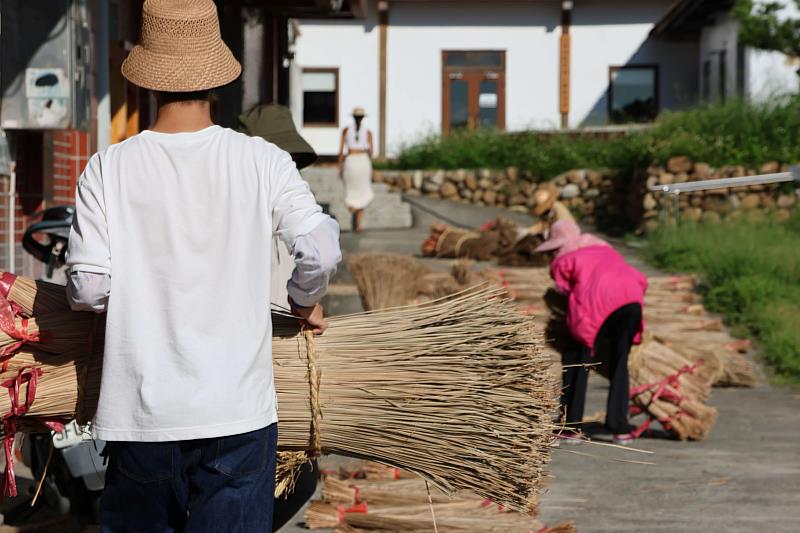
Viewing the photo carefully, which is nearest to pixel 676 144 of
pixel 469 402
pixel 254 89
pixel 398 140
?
pixel 254 89

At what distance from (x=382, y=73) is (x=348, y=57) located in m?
0.76

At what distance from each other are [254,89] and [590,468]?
7.82 meters

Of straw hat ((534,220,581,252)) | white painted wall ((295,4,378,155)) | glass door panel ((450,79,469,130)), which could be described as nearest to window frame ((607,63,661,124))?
glass door panel ((450,79,469,130))

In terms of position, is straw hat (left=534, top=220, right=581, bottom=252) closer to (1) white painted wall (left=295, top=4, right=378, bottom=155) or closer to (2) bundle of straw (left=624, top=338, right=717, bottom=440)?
(2) bundle of straw (left=624, top=338, right=717, bottom=440)

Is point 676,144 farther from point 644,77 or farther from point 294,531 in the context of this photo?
point 294,531

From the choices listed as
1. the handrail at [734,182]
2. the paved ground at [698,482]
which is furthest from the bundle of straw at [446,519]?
the handrail at [734,182]

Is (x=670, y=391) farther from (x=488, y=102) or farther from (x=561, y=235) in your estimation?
(x=488, y=102)

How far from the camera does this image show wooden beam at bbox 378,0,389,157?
25.8 m

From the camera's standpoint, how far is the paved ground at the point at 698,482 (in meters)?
5.57

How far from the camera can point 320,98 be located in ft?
87.0

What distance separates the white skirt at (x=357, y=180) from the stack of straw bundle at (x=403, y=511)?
37.9 feet

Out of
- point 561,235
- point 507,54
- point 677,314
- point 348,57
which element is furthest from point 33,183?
point 507,54

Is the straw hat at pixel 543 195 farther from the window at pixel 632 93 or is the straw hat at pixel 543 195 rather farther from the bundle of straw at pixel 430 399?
the bundle of straw at pixel 430 399

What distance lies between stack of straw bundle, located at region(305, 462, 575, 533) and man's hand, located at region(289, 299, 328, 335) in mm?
1290
